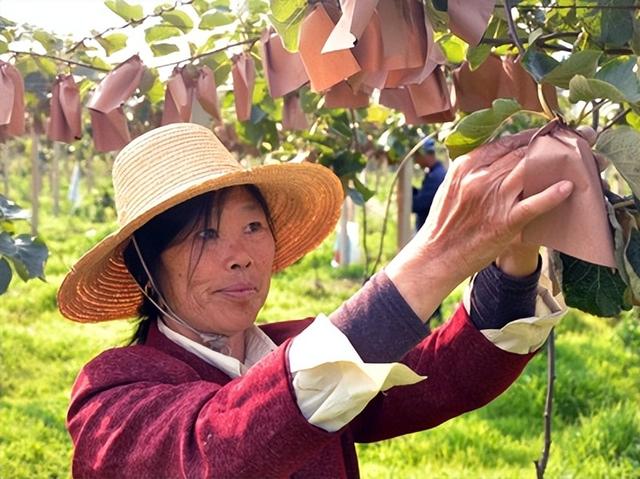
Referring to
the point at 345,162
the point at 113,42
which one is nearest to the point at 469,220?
the point at 113,42

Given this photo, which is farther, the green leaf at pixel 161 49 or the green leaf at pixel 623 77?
the green leaf at pixel 161 49

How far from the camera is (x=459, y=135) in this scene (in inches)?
36.3

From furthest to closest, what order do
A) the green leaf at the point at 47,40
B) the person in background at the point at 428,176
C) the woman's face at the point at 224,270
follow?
the person in background at the point at 428,176 < the green leaf at the point at 47,40 < the woman's face at the point at 224,270

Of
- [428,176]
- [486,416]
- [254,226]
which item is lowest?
[486,416]

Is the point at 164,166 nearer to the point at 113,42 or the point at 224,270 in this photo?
the point at 224,270

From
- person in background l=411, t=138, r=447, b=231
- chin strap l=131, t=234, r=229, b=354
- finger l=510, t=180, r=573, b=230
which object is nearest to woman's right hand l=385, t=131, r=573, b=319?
finger l=510, t=180, r=573, b=230

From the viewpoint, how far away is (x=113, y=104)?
5.76 feet

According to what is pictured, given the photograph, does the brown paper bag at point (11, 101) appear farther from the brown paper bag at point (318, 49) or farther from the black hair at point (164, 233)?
the brown paper bag at point (318, 49)

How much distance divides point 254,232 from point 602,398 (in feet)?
10.6

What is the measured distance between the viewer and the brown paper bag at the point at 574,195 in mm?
855

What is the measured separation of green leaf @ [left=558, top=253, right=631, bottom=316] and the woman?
2.8 inches

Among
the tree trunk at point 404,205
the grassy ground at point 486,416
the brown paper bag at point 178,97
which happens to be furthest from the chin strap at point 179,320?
the tree trunk at point 404,205

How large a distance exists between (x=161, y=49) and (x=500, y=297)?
3.26ft

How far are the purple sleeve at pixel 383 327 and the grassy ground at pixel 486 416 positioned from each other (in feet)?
7.17
